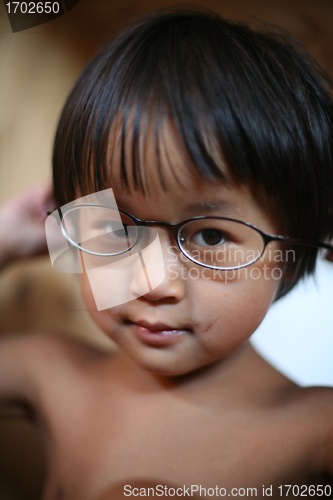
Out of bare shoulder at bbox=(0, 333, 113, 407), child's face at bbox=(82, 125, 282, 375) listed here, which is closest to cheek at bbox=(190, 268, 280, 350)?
child's face at bbox=(82, 125, 282, 375)

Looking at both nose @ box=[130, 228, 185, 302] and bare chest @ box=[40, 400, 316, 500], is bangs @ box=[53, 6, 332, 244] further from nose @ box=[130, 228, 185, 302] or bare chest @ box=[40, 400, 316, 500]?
bare chest @ box=[40, 400, 316, 500]

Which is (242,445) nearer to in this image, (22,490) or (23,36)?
(22,490)

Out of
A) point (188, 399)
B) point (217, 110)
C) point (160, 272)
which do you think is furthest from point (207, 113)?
point (188, 399)

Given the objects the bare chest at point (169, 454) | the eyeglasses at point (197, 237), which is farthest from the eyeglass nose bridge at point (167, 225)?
the bare chest at point (169, 454)

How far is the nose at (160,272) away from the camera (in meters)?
0.46

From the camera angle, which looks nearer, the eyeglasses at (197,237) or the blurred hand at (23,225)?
the eyeglasses at (197,237)

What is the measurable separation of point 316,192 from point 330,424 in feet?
0.60

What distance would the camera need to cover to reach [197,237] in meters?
0.46

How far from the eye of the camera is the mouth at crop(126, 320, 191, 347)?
478 millimetres

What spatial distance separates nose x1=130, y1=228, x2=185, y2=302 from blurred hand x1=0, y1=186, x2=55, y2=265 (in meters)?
0.23

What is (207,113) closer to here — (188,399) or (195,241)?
(195,241)

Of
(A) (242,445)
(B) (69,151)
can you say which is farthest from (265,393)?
(B) (69,151)

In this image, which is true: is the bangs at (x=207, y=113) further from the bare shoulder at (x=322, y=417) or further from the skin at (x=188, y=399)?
the bare shoulder at (x=322, y=417)

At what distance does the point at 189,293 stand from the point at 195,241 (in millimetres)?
39
